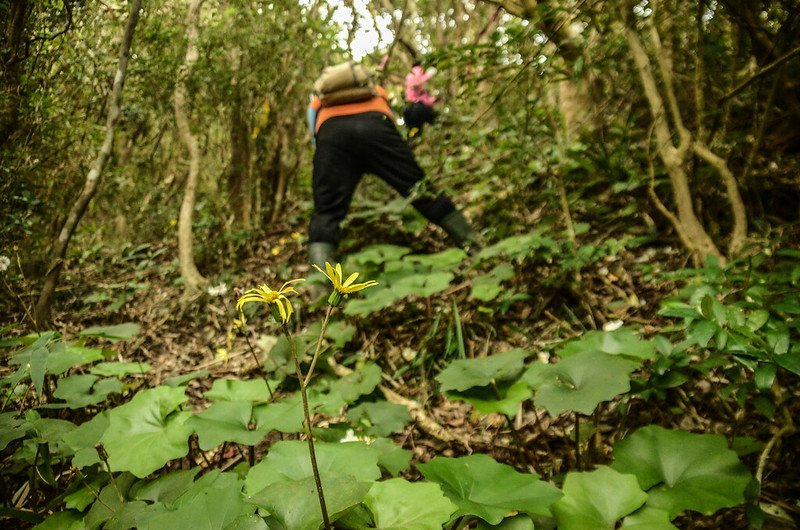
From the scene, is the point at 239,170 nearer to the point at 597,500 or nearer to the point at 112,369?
the point at 112,369

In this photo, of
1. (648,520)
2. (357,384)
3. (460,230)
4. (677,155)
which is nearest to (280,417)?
(357,384)

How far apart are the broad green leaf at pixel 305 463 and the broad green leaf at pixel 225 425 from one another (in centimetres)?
17

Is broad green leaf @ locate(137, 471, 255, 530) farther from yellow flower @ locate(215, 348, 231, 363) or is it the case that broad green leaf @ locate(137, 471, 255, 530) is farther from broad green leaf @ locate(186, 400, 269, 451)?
yellow flower @ locate(215, 348, 231, 363)

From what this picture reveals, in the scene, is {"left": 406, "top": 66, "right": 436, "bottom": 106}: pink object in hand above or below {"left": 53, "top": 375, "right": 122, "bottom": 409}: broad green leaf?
above

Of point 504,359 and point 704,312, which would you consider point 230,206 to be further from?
point 704,312

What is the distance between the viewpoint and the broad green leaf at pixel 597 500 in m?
1.02

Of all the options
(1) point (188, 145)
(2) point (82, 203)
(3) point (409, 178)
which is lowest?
(2) point (82, 203)

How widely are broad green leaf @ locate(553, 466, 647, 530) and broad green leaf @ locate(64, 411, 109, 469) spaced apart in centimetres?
128

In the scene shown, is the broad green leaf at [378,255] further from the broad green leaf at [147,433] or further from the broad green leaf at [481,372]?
the broad green leaf at [147,433]

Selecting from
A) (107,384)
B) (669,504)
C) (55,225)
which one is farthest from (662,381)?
(55,225)

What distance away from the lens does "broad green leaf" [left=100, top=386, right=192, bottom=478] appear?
1248mm

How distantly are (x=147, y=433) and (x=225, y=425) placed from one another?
0.27 m

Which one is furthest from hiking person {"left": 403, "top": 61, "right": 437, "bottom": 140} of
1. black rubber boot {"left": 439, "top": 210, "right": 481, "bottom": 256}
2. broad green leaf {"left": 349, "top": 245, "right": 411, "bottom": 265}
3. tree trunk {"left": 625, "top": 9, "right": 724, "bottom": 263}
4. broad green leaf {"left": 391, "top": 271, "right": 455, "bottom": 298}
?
tree trunk {"left": 625, "top": 9, "right": 724, "bottom": 263}

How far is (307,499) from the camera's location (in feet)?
2.82
